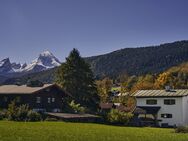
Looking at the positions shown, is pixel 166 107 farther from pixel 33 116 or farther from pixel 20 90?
pixel 33 116

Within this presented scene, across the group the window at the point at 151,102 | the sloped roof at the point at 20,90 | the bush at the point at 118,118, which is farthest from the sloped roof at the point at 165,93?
the sloped roof at the point at 20,90

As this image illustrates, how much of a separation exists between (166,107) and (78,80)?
62.7 feet

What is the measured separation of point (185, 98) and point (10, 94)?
112ft

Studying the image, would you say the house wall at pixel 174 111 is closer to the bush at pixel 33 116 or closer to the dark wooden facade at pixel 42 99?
the dark wooden facade at pixel 42 99

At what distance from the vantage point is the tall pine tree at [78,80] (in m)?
81.5

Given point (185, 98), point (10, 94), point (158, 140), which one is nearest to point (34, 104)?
point (10, 94)

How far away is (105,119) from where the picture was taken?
67.2 m

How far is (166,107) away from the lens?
76.7 meters

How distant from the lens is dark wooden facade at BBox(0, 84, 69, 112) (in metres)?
70.8

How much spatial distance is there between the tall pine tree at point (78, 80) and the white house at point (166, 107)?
10354 millimetres

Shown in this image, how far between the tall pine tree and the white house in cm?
1035

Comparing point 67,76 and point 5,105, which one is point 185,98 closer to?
point 67,76

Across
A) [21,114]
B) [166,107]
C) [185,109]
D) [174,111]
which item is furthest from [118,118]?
[21,114]

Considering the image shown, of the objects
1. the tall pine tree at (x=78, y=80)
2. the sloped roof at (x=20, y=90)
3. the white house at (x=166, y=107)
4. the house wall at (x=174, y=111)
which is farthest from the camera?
the tall pine tree at (x=78, y=80)
